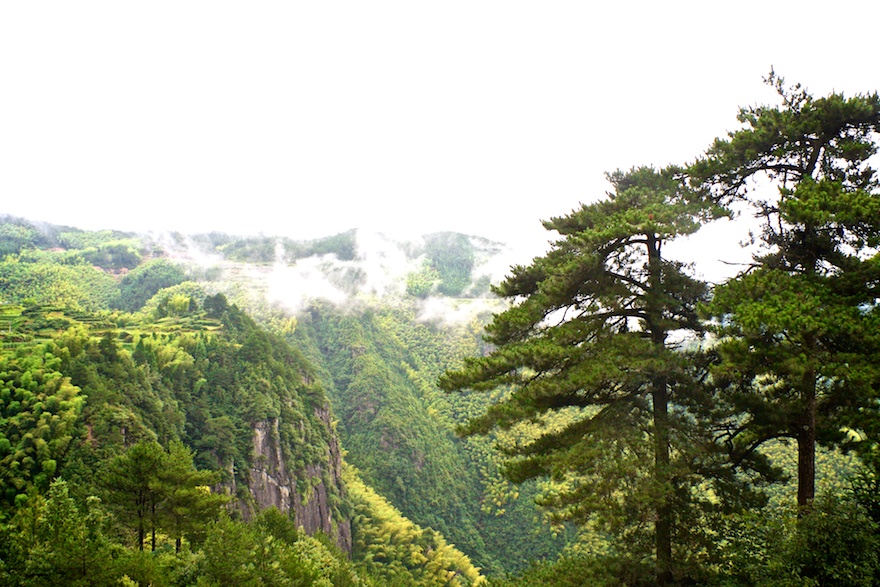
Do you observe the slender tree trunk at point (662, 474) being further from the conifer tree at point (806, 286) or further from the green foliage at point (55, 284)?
the green foliage at point (55, 284)

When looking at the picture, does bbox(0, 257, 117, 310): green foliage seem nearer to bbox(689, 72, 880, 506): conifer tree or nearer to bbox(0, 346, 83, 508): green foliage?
bbox(0, 346, 83, 508): green foliage

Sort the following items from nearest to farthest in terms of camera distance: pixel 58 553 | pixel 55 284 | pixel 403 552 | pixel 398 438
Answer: pixel 58 553
pixel 403 552
pixel 398 438
pixel 55 284

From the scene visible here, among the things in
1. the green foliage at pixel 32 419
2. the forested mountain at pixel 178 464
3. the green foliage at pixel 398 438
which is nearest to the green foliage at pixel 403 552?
the forested mountain at pixel 178 464

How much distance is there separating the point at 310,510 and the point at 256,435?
1230 centimetres

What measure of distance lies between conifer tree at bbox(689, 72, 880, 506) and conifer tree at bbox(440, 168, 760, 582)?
124 cm

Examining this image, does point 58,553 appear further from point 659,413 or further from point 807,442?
point 807,442

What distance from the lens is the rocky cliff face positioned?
172 ft

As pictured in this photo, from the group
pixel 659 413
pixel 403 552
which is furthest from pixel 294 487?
pixel 659 413

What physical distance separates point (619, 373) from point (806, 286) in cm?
401

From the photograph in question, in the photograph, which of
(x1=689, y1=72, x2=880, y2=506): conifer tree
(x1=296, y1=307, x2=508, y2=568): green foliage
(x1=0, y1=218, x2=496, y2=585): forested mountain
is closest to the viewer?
(x1=689, y1=72, x2=880, y2=506): conifer tree

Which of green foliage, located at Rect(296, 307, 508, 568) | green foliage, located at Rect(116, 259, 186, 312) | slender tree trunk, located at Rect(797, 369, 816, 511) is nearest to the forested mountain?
green foliage, located at Rect(296, 307, 508, 568)

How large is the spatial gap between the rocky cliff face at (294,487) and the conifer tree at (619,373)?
41.3 meters

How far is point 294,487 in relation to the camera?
58.3 meters

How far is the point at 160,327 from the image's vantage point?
6544 centimetres
